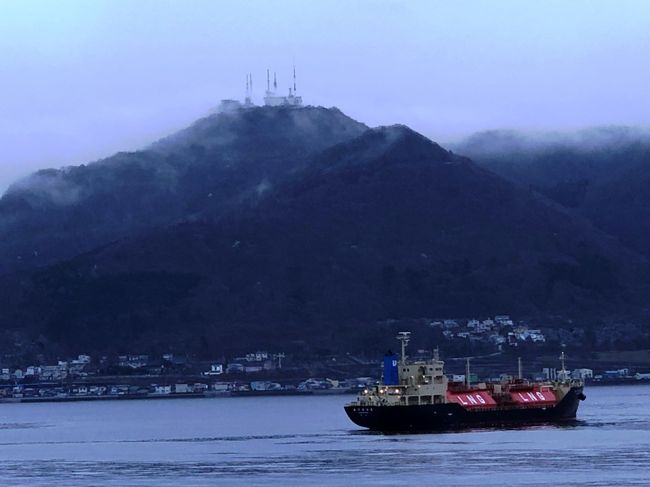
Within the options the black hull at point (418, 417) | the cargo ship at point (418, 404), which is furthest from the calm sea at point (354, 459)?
the cargo ship at point (418, 404)

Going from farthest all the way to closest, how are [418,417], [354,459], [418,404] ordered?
[418,404] < [418,417] < [354,459]

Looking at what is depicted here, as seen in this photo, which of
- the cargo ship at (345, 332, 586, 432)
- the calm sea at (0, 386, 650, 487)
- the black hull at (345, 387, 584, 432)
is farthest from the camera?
the cargo ship at (345, 332, 586, 432)

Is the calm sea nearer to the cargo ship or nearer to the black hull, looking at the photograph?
the black hull

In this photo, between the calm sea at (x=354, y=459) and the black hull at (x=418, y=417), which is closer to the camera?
the calm sea at (x=354, y=459)

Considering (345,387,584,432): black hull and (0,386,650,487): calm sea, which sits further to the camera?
(345,387,584,432): black hull

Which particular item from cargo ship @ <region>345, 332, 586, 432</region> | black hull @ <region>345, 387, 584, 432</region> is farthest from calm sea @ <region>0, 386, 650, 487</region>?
cargo ship @ <region>345, 332, 586, 432</region>

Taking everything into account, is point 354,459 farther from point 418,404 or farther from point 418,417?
point 418,404

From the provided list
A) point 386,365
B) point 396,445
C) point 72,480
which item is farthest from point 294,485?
point 386,365

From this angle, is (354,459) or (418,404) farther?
(418,404)

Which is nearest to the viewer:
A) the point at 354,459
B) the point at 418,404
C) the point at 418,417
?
the point at 354,459

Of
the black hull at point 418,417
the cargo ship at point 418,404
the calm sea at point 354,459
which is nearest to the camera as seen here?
the calm sea at point 354,459

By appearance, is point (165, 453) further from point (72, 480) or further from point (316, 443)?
point (72, 480)

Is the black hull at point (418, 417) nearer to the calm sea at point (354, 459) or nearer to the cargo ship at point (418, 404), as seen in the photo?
the cargo ship at point (418, 404)

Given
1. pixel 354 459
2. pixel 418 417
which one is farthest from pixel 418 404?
pixel 354 459
